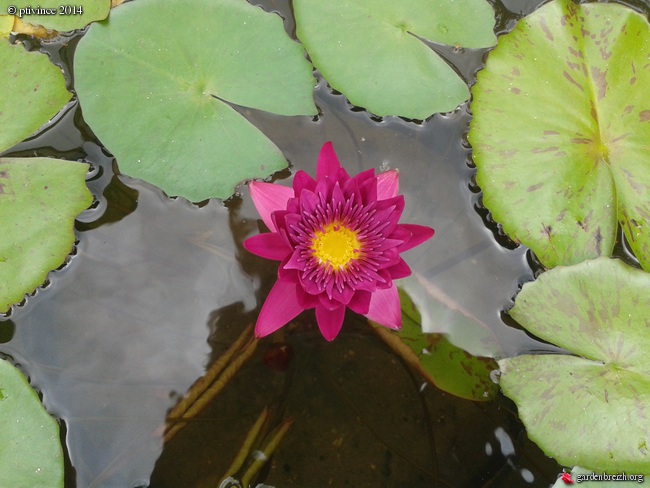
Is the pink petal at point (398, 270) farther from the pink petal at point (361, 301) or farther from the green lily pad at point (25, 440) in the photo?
the green lily pad at point (25, 440)

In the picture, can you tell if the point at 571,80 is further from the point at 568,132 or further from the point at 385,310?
the point at 385,310

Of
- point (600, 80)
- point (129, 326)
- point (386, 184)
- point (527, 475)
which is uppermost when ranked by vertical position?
point (600, 80)

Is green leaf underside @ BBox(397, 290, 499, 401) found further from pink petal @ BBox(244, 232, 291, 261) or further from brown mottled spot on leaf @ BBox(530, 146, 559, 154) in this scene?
brown mottled spot on leaf @ BBox(530, 146, 559, 154)

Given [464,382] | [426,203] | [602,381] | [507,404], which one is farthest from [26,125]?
[602,381]

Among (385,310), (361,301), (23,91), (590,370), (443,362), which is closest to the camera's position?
(361,301)

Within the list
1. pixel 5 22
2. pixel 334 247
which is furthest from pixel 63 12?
pixel 334 247

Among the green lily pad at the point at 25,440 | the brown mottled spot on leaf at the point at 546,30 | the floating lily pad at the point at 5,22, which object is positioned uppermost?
the brown mottled spot on leaf at the point at 546,30
